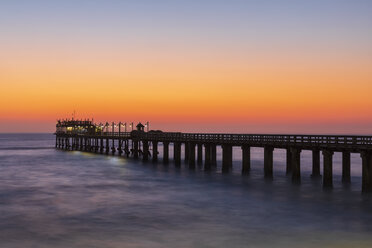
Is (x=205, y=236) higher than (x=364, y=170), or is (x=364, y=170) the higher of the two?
(x=364, y=170)

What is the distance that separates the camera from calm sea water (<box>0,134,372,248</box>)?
19.0 m

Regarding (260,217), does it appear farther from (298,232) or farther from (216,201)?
(216,201)

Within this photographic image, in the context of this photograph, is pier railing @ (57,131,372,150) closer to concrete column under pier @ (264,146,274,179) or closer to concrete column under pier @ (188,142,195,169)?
concrete column under pier @ (264,146,274,179)

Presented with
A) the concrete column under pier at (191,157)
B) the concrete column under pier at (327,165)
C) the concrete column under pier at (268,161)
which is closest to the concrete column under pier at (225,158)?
the concrete column under pier at (191,157)

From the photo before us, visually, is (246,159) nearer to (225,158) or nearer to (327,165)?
(225,158)

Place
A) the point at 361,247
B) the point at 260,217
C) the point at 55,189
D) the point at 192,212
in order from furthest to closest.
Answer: the point at 55,189, the point at 192,212, the point at 260,217, the point at 361,247

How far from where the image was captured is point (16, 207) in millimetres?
26844

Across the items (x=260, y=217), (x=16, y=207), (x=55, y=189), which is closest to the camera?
(x=260, y=217)

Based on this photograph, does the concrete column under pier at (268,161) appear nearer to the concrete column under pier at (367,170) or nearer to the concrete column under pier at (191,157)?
the concrete column under pier at (367,170)

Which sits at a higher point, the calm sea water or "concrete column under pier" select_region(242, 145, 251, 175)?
"concrete column under pier" select_region(242, 145, 251, 175)

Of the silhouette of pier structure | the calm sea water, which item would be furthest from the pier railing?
the calm sea water

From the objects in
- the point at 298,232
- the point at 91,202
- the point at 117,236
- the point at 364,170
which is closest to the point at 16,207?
the point at 91,202

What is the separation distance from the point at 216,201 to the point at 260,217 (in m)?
5.33

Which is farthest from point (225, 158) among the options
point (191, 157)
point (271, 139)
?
point (271, 139)
